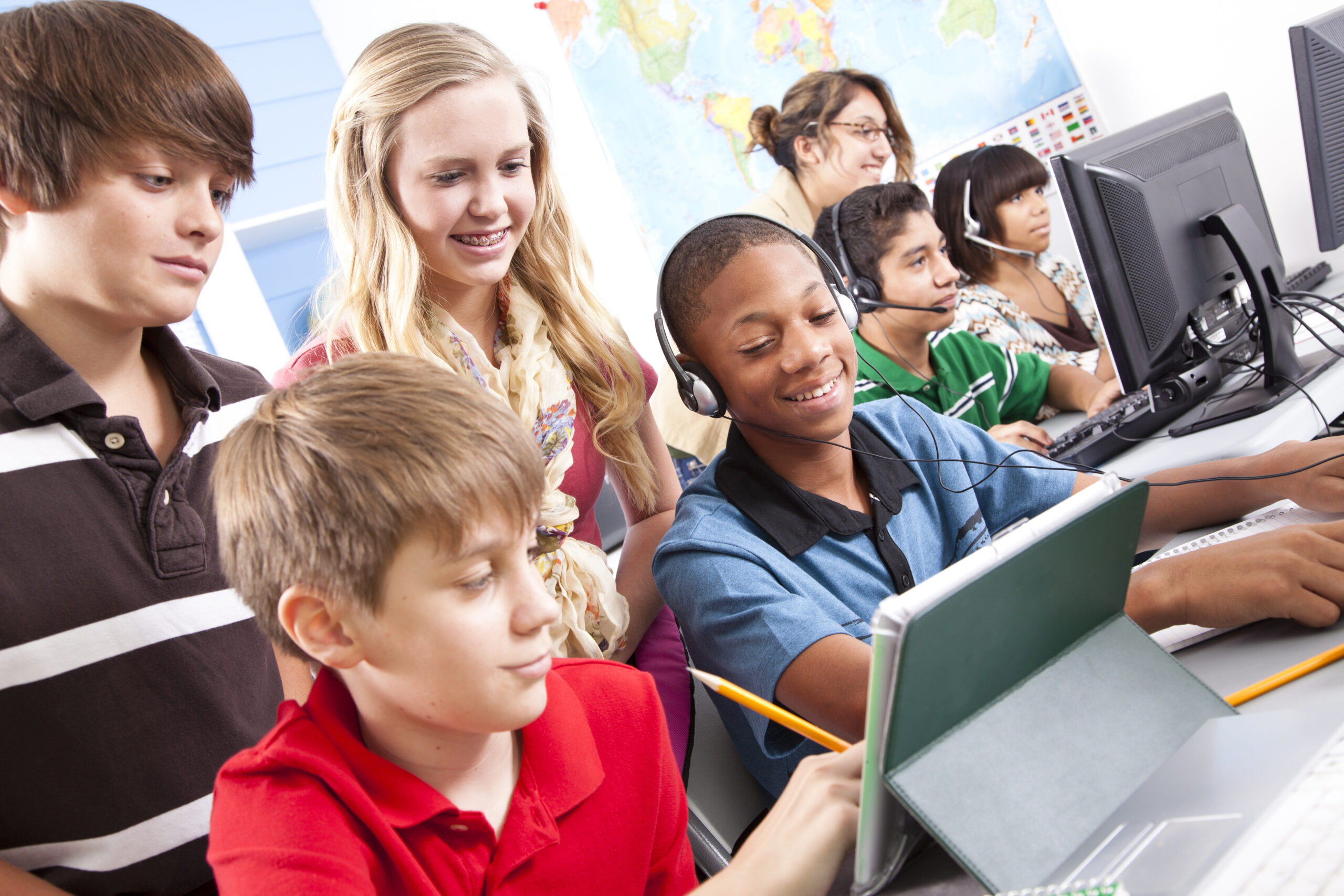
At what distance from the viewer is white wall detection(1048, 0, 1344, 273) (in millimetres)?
2990

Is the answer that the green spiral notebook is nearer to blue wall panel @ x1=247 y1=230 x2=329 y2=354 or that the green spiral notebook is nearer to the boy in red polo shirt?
the boy in red polo shirt

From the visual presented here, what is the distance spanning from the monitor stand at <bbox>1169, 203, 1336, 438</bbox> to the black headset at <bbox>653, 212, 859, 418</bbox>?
630 millimetres

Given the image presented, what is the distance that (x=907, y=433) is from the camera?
1204mm

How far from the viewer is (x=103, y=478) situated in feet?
2.81

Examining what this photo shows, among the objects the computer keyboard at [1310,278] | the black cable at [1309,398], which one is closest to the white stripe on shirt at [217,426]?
the black cable at [1309,398]

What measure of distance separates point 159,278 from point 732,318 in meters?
0.60

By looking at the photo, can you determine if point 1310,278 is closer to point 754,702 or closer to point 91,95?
point 754,702

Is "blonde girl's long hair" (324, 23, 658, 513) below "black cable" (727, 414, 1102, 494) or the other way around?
the other way around

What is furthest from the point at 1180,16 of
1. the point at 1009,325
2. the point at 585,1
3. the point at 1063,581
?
the point at 1063,581

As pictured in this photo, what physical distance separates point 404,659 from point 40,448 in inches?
17.0

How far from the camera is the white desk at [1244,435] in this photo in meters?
1.25

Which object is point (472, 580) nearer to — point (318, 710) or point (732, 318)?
point (318, 710)

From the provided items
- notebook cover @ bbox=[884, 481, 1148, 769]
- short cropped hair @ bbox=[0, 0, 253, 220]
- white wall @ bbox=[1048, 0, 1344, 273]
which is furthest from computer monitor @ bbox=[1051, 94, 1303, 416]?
white wall @ bbox=[1048, 0, 1344, 273]

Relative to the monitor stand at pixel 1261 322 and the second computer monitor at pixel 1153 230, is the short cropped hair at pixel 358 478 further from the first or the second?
the monitor stand at pixel 1261 322
